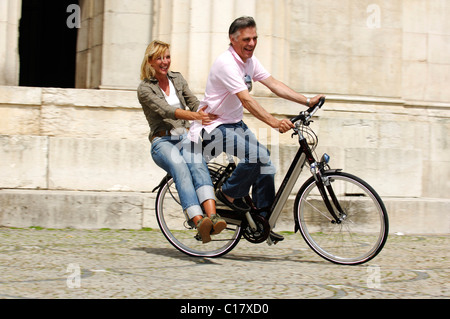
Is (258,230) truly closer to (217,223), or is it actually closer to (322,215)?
(217,223)

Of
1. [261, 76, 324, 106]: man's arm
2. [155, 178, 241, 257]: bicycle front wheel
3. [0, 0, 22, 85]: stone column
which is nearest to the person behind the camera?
[261, 76, 324, 106]: man's arm

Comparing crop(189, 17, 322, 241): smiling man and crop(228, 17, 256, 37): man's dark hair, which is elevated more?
crop(228, 17, 256, 37): man's dark hair

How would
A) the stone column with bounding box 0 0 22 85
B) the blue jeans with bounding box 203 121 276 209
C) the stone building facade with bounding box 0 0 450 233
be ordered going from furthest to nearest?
the stone column with bounding box 0 0 22 85
the stone building facade with bounding box 0 0 450 233
the blue jeans with bounding box 203 121 276 209

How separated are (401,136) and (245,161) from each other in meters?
4.07

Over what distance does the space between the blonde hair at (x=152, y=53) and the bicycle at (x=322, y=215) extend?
825 millimetres

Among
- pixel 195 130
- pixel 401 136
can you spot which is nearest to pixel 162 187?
pixel 195 130

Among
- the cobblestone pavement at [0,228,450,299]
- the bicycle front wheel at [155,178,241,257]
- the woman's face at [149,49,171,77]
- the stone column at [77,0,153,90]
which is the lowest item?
the cobblestone pavement at [0,228,450,299]

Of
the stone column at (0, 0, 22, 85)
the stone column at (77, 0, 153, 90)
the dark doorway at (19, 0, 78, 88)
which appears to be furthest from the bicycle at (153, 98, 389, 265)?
the dark doorway at (19, 0, 78, 88)

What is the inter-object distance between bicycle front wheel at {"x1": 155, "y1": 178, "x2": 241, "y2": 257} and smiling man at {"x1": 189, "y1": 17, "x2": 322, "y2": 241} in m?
0.31

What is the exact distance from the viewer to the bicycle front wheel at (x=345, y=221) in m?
4.73

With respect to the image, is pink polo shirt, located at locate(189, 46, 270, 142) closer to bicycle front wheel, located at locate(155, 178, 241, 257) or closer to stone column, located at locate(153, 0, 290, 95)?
bicycle front wheel, located at locate(155, 178, 241, 257)

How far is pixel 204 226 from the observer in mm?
4781

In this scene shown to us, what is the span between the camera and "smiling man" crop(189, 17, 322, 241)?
4766 millimetres
